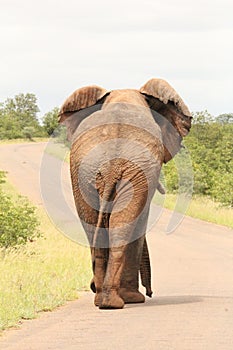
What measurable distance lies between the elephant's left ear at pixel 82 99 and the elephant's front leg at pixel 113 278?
209 cm

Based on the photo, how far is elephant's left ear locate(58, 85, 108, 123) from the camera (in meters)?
12.1

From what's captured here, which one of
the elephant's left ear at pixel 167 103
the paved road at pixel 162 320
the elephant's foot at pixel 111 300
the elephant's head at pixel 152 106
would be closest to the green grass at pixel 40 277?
the paved road at pixel 162 320

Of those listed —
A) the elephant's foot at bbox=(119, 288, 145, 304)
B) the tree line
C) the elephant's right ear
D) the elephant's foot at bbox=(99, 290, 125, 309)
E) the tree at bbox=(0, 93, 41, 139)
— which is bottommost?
the tree at bbox=(0, 93, 41, 139)

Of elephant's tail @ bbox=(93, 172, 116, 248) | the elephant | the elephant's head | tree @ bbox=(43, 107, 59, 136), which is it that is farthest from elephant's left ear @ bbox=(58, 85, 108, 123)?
tree @ bbox=(43, 107, 59, 136)

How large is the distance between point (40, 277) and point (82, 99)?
10.0 feet

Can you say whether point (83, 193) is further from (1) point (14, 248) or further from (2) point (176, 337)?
(1) point (14, 248)

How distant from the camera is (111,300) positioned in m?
10.8

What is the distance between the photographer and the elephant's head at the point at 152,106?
1199 centimetres

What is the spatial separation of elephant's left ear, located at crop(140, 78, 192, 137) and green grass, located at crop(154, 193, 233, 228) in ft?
47.9

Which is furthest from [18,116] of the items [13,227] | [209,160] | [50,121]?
[13,227]

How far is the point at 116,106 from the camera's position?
11.4 meters

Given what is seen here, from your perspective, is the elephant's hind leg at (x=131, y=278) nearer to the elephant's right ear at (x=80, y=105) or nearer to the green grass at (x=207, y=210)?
the elephant's right ear at (x=80, y=105)

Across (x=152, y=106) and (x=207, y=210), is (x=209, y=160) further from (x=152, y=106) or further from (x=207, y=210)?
(x=152, y=106)

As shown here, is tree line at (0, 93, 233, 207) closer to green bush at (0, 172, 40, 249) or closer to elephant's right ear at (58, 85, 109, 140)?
green bush at (0, 172, 40, 249)
